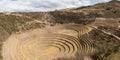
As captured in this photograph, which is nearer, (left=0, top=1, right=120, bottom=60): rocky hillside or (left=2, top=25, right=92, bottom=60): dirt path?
(left=0, top=1, right=120, bottom=60): rocky hillside

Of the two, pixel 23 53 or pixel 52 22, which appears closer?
pixel 23 53

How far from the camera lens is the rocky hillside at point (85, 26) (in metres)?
44.0

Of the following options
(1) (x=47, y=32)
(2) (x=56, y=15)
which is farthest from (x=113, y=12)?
(1) (x=47, y=32)

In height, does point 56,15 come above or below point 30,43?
above

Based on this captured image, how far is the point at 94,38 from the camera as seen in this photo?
48.6m

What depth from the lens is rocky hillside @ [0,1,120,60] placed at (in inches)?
1734

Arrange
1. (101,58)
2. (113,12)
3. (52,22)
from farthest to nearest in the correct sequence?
(113,12) < (52,22) < (101,58)

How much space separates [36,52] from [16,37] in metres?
5.81

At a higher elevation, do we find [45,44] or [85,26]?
[85,26]

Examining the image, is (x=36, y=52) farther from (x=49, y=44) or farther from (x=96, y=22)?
(x=96, y=22)

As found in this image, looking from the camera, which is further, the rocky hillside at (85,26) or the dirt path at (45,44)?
the dirt path at (45,44)

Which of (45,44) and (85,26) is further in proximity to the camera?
(85,26)

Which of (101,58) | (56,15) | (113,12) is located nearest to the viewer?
(101,58)

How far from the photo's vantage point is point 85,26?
177ft
